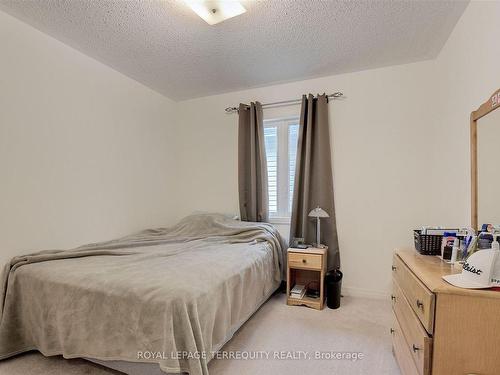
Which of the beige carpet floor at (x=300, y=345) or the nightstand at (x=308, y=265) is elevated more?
the nightstand at (x=308, y=265)

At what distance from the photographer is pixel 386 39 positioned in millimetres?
2221

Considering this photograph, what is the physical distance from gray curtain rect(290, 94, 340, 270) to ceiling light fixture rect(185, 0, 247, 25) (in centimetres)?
136

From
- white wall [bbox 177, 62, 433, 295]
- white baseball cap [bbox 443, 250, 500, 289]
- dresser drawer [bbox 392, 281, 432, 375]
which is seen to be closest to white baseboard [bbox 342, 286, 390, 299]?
white wall [bbox 177, 62, 433, 295]

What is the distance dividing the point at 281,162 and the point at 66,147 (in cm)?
223

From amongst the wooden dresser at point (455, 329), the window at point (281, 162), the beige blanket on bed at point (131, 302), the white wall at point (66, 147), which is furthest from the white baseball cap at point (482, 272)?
the white wall at point (66, 147)

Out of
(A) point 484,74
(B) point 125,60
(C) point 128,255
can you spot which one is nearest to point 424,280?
(A) point 484,74

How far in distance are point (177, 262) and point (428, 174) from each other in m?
2.52

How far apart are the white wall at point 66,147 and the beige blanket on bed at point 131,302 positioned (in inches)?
15.8

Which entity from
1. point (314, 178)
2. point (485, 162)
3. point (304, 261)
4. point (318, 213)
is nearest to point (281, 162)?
point (314, 178)

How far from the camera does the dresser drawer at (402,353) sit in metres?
1.29

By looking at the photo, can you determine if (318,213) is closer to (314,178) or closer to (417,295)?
(314,178)

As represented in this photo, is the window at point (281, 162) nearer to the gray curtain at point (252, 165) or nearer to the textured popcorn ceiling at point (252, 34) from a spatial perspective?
the gray curtain at point (252, 165)

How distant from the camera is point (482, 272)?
101cm

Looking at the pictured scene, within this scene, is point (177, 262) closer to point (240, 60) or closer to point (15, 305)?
point (15, 305)
